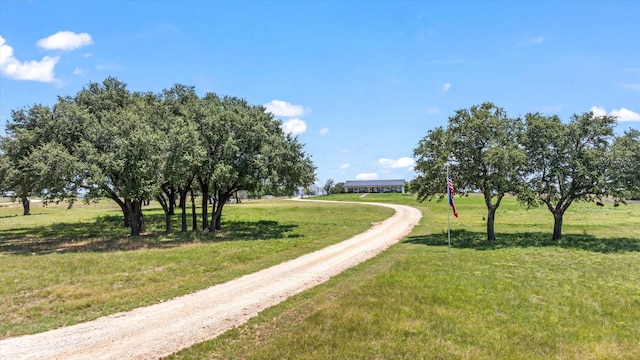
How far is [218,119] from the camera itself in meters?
29.9

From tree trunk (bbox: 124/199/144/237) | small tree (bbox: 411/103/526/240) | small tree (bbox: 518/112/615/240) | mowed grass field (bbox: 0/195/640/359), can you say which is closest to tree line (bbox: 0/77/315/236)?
tree trunk (bbox: 124/199/144/237)

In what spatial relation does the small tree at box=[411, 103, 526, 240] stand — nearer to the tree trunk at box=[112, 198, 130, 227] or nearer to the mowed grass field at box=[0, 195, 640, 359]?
the mowed grass field at box=[0, 195, 640, 359]

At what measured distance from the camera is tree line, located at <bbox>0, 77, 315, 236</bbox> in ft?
83.0

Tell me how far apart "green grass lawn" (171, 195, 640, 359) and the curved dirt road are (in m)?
0.71

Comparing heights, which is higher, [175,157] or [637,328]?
[175,157]

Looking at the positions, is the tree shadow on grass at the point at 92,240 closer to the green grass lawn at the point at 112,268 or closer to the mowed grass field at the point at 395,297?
the green grass lawn at the point at 112,268

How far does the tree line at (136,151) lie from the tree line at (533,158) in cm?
1192

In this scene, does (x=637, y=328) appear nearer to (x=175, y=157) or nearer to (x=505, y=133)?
(x=505, y=133)

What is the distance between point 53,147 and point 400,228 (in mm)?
26837

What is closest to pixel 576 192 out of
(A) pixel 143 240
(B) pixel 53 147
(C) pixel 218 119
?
(C) pixel 218 119

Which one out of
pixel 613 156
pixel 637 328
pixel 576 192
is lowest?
pixel 637 328

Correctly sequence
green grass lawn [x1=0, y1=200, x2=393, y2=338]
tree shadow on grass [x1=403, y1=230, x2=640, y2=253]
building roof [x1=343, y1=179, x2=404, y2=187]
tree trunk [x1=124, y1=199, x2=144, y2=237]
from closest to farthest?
green grass lawn [x1=0, y1=200, x2=393, y2=338] → tree shadow on grass [x1=403, y1=230, x2=640, y2=253] → tree trunk [x1=124, y1=199, x2=144, y2=237] → building roof [x1=343, y1=179, x2=404, y2=187]

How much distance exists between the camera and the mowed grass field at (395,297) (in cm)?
888

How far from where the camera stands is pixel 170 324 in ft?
33.7
